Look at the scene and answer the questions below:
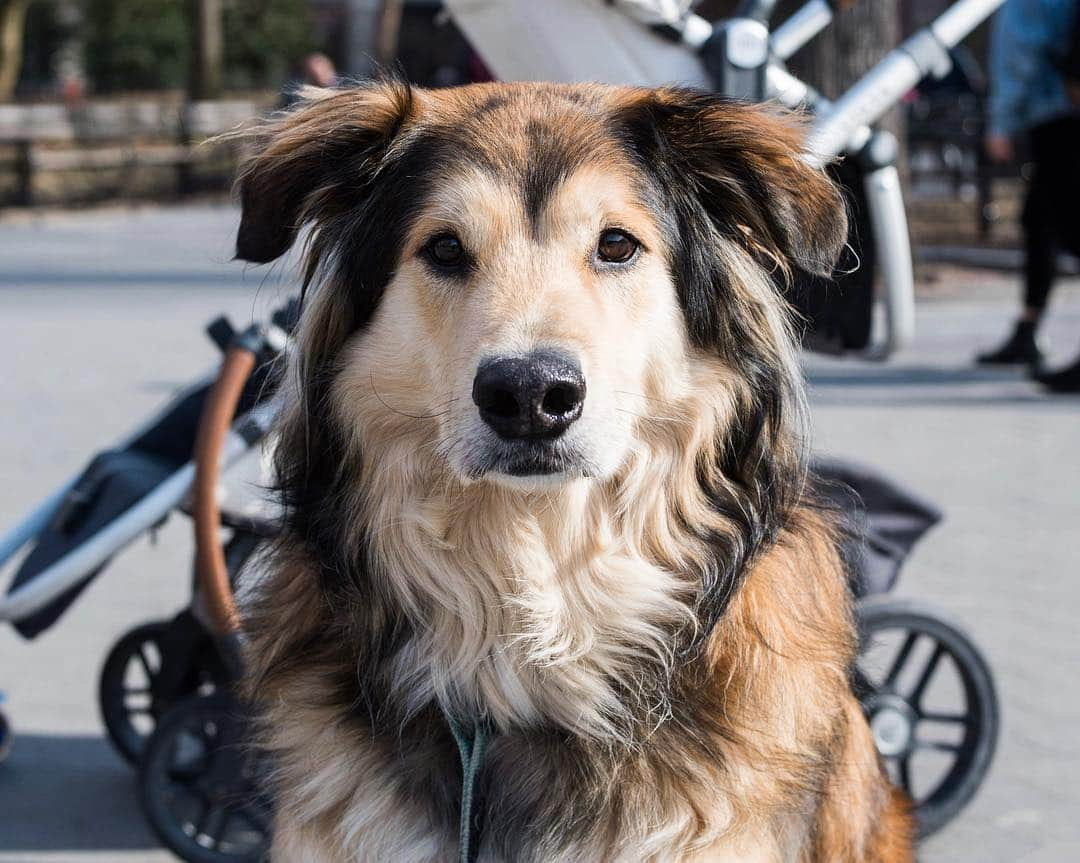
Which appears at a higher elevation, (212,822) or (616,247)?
(616,247)

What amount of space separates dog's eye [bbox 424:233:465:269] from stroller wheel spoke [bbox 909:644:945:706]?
1.96m

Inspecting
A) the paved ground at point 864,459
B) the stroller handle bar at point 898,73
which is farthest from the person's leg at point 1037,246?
the stroller handle bar at point 898,73

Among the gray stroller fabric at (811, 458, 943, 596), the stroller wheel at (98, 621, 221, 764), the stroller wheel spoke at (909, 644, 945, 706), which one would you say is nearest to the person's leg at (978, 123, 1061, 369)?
the stroller wheel spoke at (909, 644, 945, 706)

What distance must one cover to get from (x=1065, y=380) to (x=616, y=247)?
22.8ft

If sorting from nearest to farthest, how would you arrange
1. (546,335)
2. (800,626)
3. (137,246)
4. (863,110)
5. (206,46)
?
1. (546,335)
2. (800,626)
3. (863,110)
4. (137,246)
5. (206,46)

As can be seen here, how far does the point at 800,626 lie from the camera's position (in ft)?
9.37

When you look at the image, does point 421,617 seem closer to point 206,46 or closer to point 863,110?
point 863,110

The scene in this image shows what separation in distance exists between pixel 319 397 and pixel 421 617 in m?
0.45

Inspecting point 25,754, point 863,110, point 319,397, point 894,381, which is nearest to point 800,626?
point 319,397

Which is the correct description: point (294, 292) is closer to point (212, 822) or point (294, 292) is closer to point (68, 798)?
point (212, 822)

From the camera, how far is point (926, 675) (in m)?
4.04

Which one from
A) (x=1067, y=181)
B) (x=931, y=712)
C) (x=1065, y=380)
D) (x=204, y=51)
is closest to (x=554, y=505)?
(x=931, y=712)

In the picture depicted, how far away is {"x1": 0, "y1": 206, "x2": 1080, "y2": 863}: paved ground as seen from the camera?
413 centimetres

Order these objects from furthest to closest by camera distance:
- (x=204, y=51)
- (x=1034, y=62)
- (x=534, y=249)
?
(x=204, y=51), (x=1034, y=62), (x=534, y=249)
